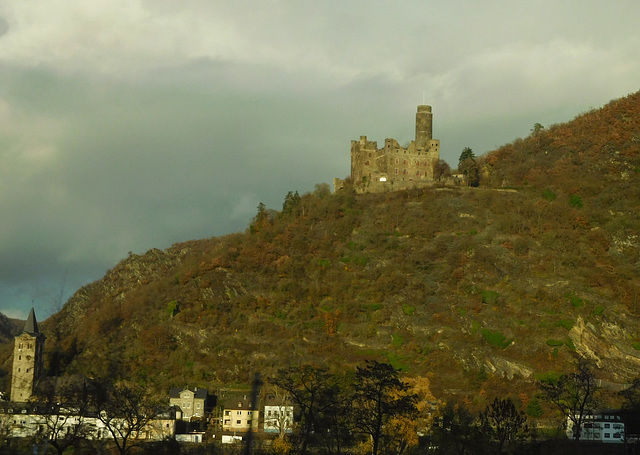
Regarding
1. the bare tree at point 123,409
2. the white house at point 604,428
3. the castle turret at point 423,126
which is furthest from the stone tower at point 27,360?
the castle turret at point 423,126

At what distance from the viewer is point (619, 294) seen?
102812 millimetres

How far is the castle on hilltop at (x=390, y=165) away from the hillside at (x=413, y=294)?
3.46m

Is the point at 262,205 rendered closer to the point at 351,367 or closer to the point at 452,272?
the point at 452,272

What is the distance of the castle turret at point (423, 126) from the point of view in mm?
143625

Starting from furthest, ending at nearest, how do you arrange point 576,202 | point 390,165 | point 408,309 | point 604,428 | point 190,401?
point 390,165, point 576,202, point 408,309, point 190,401, point 604,428

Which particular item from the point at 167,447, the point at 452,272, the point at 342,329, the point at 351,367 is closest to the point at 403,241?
the point at 452,272

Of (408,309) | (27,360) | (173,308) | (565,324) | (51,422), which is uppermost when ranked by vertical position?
(173,308)

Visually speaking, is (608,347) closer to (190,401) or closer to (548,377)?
(548,377)

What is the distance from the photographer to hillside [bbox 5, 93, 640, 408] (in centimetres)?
9719

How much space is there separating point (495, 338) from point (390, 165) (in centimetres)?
4411

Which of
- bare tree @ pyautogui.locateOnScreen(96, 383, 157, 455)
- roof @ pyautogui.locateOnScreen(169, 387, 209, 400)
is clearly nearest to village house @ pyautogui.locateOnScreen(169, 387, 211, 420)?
roof @ pyautogui.locateOnScreen(169, 387, 209, 400)

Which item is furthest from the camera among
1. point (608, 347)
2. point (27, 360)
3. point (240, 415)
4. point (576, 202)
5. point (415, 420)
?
point (576, 202)

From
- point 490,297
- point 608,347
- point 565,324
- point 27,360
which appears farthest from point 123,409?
point 608,347

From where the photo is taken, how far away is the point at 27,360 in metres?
107
